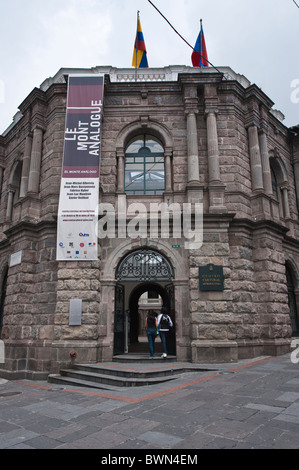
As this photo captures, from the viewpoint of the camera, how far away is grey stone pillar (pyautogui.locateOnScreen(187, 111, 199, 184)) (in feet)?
39.5

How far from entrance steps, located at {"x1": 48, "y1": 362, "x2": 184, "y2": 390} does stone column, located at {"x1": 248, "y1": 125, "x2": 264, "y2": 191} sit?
753 cm

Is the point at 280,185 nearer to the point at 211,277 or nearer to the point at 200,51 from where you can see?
the point at 200,51

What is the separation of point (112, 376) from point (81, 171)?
685 cm

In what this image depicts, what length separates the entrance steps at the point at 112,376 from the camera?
8.23m

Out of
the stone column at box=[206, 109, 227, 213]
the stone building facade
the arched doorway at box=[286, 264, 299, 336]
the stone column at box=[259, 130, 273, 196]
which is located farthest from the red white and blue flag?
the arched doorway at box=[286, 264, 299, 336]

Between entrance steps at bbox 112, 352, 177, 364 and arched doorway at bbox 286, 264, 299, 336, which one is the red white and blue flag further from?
entrance steps at bbox 112, 352, 177, 364

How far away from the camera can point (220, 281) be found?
35.6 ft

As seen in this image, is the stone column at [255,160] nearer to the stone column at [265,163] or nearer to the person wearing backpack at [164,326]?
the stone column at [265,163]

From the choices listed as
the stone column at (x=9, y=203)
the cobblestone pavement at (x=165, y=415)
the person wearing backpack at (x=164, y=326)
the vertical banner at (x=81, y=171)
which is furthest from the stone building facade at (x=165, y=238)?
the cobblestone pavement at (x=165, y=415)

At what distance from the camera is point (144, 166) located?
43.1 ft

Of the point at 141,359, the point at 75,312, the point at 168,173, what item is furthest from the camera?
the point at 168,173

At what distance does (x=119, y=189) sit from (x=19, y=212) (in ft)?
13.6

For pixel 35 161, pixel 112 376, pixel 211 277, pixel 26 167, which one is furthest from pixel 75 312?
pixel 26 167
